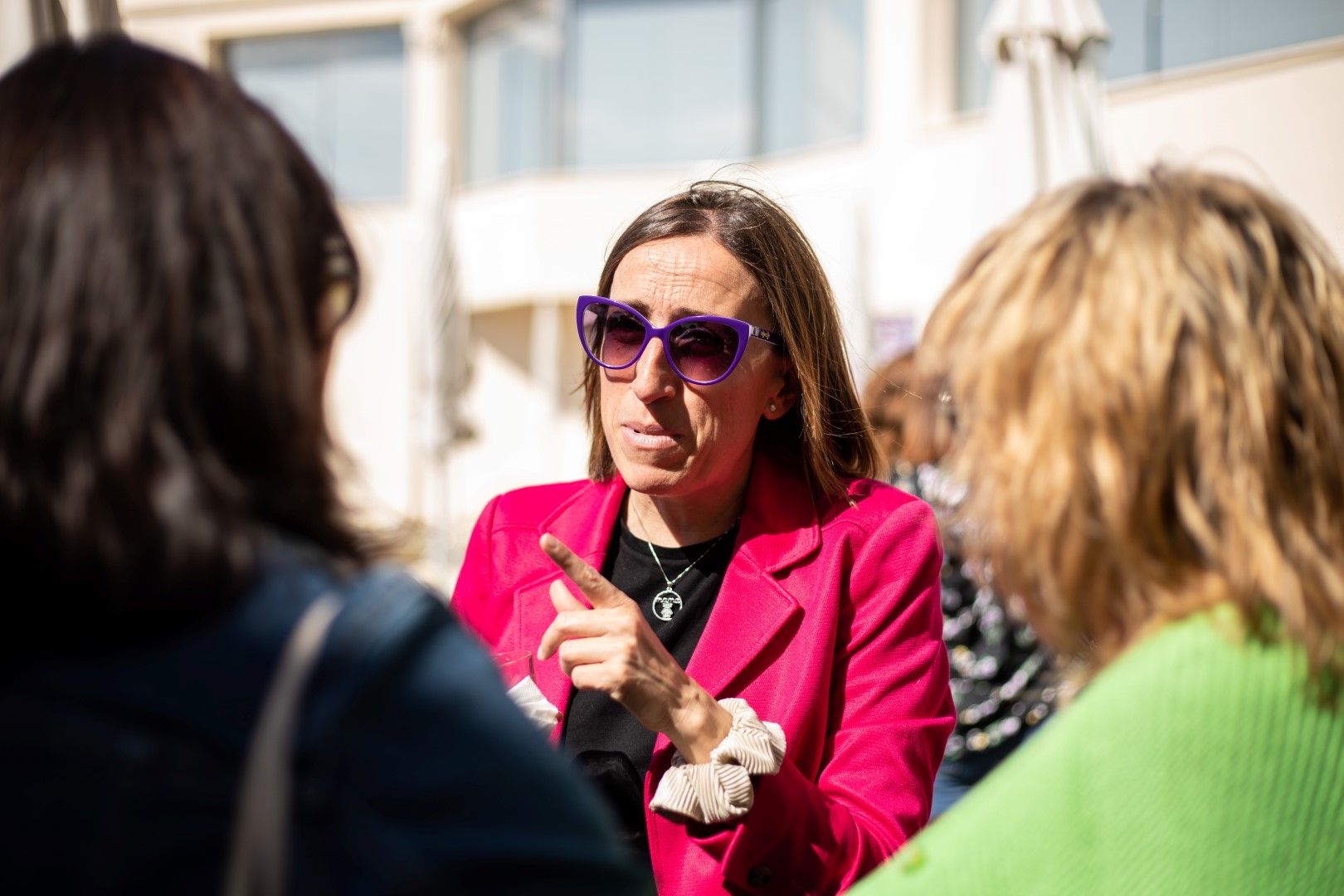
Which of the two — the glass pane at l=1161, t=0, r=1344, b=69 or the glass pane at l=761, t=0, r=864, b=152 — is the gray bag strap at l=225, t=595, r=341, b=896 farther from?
the glass pane at l=761, t=0, r=864, b=152

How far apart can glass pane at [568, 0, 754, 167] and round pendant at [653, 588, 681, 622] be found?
14.2 meters

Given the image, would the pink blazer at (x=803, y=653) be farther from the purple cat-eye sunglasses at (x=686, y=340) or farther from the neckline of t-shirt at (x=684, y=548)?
the purple cat-eye sunglasses at (x=686, y=340)

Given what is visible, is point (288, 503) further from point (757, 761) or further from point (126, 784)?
point (757, 761)

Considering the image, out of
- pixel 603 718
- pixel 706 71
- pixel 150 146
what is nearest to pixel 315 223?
pixel 150 146

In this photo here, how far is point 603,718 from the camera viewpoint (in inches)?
90.8

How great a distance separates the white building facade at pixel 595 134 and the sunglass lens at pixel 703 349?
4733mm

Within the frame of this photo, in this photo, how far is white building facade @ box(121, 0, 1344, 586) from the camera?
37.3 feet

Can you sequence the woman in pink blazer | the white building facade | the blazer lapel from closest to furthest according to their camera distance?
the woman in pink blazer → the blazer lapel → the white building facade

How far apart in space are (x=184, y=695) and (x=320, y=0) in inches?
834

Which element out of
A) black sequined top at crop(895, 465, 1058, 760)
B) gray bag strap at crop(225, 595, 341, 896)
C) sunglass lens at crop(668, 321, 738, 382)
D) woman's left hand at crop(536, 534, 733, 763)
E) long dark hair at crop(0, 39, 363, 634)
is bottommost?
black sequined top at crop(895, 465, 1058, 760)

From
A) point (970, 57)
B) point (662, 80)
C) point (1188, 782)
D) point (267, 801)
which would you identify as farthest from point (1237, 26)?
point (267, 801)

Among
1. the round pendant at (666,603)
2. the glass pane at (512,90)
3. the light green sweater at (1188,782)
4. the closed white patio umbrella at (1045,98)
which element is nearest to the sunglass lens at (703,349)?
the round pendant at (666,603)

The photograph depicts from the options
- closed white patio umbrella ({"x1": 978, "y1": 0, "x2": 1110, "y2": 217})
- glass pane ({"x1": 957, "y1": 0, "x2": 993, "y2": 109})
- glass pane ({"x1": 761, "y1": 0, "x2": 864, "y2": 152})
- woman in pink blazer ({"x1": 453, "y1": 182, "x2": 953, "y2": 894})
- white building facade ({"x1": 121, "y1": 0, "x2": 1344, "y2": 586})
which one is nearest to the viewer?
woman in pink blazer ({"x1": 453, "y1": 182, "x2": 953, "y2": 894})

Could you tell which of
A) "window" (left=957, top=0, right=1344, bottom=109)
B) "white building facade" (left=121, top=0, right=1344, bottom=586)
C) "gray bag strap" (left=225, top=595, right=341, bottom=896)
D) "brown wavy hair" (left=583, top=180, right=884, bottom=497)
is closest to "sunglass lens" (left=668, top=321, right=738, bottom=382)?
"brown wavy hair" (left=583, top=180, right=884, bottom=497)
